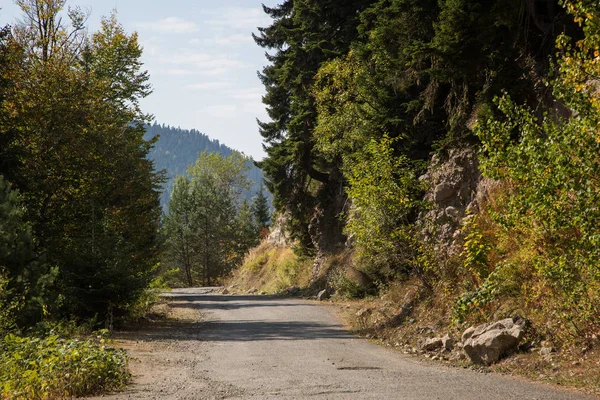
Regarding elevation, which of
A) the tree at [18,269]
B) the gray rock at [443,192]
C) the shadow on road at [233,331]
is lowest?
the shadow on road at [233,331]

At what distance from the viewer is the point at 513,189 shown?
513 inches

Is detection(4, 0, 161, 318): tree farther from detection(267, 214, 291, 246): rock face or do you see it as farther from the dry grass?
detection(267, 214, 291, 246): rock face

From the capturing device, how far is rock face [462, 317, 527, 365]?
1018 centimetres

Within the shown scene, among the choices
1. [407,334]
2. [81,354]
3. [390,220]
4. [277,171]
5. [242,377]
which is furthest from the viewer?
[277,171]

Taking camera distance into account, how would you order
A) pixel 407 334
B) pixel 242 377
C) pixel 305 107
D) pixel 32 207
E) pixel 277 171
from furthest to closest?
pixel 277 171
pixel 305 107
pixel 32 207
pixel 407 334
pixel 242 377

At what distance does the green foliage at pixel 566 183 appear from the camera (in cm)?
793

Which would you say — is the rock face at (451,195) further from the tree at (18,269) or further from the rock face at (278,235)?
the rock face at (278,235)

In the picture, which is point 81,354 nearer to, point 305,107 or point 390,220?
point 390,220

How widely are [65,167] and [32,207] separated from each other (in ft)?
5.76

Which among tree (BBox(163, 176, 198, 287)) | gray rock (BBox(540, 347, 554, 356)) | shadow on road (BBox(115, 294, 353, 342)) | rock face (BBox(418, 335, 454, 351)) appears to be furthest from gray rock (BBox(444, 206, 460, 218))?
tree (BBox(163, 176, 198, 287))

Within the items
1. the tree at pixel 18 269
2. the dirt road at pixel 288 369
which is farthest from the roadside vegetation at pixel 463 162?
the tree at pixel 18 269

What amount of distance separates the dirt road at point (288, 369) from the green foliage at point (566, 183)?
1.81 metres

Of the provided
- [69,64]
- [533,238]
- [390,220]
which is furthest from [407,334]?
[69,64]

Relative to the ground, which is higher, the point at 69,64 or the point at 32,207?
the point at 69,64
